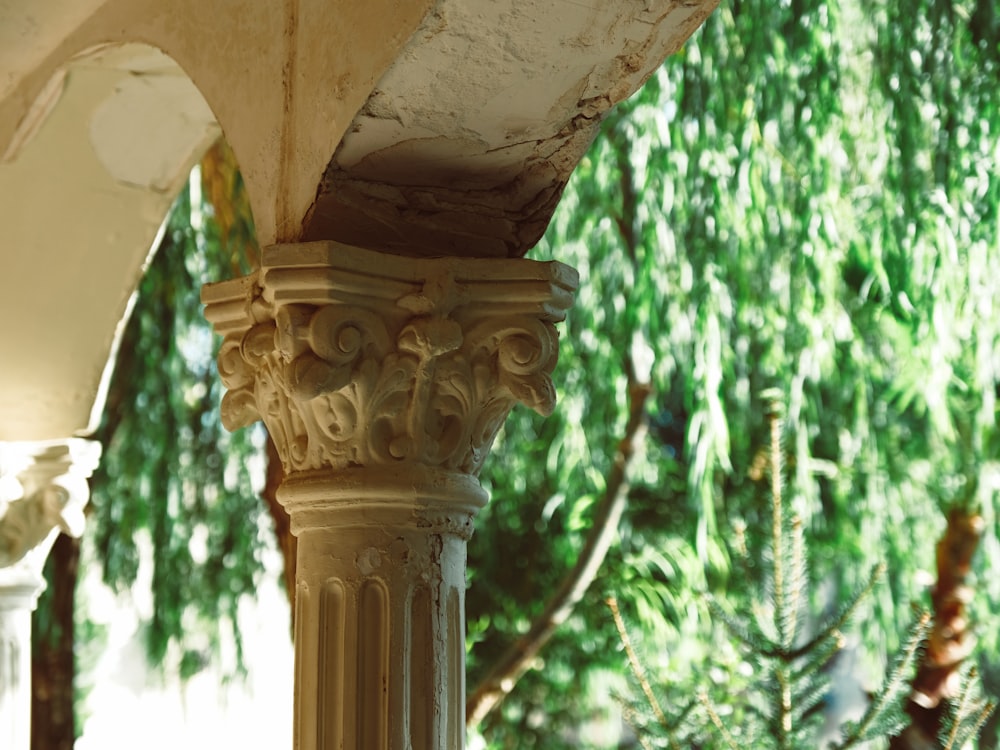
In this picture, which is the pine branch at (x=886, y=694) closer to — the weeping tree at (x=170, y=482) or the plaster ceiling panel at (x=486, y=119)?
the plaster ceiling panel at (x=486, y=119)

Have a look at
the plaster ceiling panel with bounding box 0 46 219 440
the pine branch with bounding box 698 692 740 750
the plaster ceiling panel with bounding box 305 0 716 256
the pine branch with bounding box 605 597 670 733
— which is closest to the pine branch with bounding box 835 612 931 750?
the pine branch with bounding box 698 692 740 750

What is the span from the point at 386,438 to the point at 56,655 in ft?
13.1

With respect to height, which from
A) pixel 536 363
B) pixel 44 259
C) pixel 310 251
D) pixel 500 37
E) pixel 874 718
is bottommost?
pixel 874 718

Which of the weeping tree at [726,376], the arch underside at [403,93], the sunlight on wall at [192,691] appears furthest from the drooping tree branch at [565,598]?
the arch underside at [403,93]

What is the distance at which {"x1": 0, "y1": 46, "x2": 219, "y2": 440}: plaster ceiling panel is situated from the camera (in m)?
3.29

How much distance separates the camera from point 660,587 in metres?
5.80

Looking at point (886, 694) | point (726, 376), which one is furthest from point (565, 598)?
point (886, 694)

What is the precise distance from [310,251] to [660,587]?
4.03 metres

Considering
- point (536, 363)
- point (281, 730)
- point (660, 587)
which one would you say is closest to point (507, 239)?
point (536, 363)

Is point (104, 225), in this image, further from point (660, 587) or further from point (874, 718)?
point (660, 587)

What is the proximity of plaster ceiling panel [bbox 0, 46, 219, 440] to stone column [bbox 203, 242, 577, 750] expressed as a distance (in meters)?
1.31

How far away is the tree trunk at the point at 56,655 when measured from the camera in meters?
5.56

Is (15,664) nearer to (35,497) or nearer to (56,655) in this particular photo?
(35,497)

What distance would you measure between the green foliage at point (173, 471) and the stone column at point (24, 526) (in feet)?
6.18
